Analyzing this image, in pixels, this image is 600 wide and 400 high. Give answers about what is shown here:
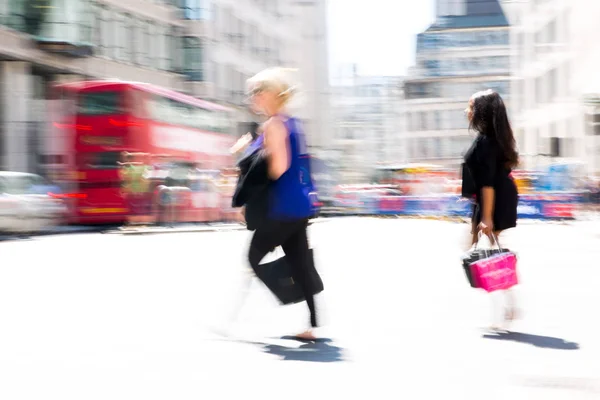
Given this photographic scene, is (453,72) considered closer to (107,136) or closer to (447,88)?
Result: (447,88)

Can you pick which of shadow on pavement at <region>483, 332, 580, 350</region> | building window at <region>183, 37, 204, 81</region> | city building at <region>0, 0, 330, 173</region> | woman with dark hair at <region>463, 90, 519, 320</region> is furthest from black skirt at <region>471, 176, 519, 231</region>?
building window at <region>183, 37, 204, 81</region>

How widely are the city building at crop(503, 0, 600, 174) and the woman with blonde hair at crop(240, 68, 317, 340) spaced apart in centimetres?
3502

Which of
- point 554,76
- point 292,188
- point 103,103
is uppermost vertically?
point 554,76

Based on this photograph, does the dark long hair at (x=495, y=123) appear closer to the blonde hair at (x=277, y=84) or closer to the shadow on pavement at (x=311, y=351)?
the blonde hair at (x=277, y=84)

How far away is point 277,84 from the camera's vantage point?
6.48 m

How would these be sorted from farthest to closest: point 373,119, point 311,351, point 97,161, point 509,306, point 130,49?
point 373,119
point 130,49
point 97,161
point 509,306
point 311,351

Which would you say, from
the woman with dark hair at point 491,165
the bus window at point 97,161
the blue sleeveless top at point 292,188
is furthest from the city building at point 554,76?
the blue sleeveless top at point 292,188

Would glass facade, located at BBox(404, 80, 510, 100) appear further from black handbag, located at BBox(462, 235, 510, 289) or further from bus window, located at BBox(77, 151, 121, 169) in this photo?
black handbag, located at BBox(462, 235, 510, 289)

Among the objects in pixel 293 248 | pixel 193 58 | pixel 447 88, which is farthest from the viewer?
pixel 447 88

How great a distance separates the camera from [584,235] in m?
21.5

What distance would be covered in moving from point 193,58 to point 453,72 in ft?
233

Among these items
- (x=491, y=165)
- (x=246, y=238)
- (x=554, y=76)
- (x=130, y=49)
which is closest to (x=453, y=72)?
(x=554, y=76)

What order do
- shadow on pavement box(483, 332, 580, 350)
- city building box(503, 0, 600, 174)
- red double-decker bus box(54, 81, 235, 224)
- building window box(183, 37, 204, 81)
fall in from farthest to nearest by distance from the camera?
building window box(183, 37, 204, 81), city building box(503, 0, 600, 174), red double-decker bus box(54, 81, 235, 224), shadow on pavement box(483, 332, 580, 350)

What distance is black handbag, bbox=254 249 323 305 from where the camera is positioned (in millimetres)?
6621
